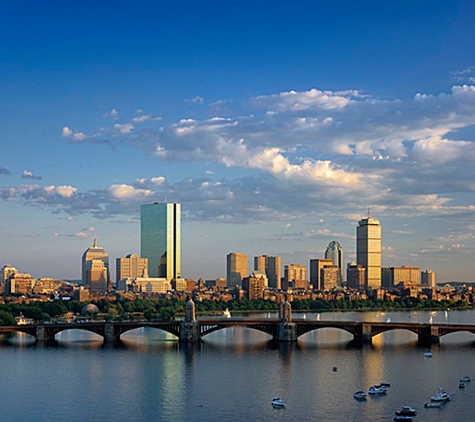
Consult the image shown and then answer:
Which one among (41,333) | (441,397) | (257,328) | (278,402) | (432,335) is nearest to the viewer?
(278,402)

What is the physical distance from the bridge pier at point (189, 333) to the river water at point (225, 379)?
1.83 meters

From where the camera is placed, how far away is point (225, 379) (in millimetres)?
79062

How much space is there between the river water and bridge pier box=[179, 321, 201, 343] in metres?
1.83

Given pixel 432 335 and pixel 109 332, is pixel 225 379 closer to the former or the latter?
pixel 109 332

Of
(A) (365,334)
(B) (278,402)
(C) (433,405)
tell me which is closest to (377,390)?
(C) (433,405)

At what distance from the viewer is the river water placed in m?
63.6

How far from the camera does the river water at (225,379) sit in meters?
63.6

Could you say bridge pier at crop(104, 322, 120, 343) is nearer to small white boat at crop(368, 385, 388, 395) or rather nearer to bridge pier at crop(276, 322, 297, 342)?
bridge pier at crop(276, 322, 297, 342)

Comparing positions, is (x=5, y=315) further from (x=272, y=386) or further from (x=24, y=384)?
(x=272, y=386)

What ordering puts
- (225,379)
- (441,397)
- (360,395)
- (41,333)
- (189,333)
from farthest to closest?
(41,333) → (189,333) → (225,379) → (360,395) → (441,397)

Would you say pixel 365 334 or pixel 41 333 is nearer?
pixel 41 333

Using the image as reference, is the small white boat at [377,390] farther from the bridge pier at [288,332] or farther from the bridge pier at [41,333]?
the bridge pier at [41,333]

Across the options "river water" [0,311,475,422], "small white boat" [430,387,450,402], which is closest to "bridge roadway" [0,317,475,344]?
"river water" [0,311,475,422]

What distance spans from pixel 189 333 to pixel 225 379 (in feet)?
113
